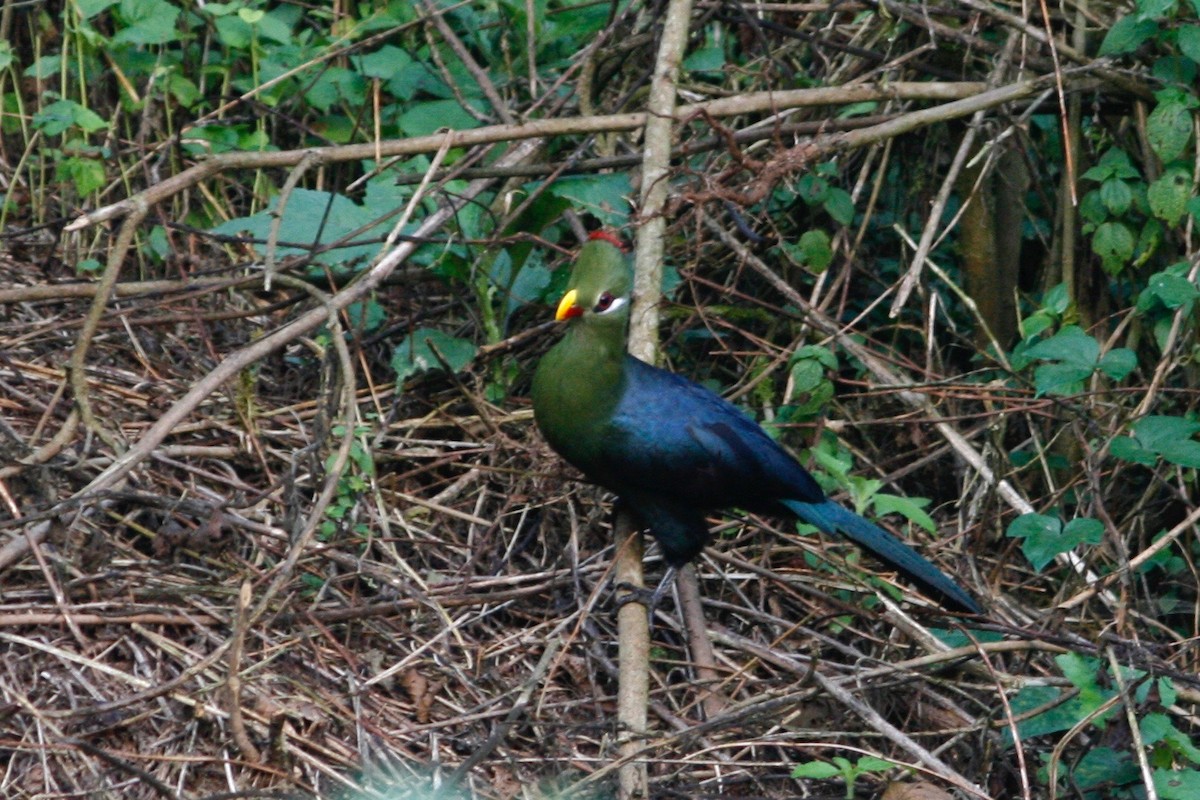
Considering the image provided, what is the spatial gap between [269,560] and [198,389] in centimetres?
85

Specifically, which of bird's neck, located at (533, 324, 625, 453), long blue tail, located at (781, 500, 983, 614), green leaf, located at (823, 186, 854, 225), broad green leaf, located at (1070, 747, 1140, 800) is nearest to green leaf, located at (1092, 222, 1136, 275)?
green leaf, located at (823, 186, 854, 225)

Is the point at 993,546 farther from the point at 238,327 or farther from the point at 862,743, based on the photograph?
the point at 238,327

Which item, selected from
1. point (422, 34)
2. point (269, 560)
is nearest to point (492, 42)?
point (422, 34)

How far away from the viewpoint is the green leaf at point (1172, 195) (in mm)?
3957

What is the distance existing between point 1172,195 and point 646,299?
A: 5.49 feet

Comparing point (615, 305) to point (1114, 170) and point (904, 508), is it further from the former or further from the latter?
point (1114, 170)

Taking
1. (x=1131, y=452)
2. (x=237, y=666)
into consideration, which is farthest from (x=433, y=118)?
(x=1131, y=452)

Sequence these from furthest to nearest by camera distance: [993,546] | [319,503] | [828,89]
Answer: [993,546]
[828,89]
[319,503]

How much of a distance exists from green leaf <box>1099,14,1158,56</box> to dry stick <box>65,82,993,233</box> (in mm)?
260

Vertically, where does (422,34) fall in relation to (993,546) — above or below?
above

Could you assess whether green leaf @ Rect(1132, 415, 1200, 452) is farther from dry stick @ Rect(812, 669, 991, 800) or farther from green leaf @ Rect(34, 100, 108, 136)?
green leaf @ Rect(34, 100, 108, 136)

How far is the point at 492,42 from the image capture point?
4652 mm

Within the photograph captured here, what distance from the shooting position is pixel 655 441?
342 centimetres

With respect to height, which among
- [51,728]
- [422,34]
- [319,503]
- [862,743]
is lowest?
[862,743]
